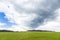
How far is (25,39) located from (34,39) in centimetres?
208

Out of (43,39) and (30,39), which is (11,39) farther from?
(43,39)

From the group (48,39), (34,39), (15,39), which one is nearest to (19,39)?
(15,39)

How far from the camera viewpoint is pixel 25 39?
3550cm

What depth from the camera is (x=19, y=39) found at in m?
35.3

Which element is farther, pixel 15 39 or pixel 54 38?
pixel 54 38

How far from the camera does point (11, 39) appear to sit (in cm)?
3544

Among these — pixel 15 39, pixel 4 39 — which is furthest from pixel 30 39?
pixel 4 39

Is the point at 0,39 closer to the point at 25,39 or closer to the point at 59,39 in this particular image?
the point at 25,39

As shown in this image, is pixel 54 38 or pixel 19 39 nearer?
pixel 19 39

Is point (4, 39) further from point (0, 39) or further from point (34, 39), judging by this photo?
point (34, 39)

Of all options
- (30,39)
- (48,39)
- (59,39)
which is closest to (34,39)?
(30,39)

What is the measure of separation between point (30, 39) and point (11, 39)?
438cm

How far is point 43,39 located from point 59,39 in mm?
3927

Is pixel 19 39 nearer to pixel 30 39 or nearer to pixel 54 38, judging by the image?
pixel 30 39
